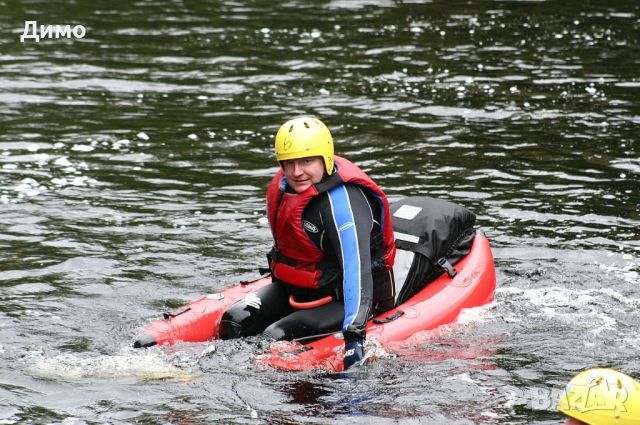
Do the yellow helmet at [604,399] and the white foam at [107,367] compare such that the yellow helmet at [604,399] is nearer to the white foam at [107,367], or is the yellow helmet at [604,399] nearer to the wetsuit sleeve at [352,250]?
the wetsuit sleeve at [352,250]

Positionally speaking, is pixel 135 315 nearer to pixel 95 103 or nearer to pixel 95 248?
pixel 95 248

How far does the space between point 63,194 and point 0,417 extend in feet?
15.4

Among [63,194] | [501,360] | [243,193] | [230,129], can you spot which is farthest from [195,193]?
[501,360]

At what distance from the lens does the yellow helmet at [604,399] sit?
443cm

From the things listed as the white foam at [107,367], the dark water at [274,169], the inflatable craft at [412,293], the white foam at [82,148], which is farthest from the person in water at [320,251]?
the white foam at [82,148]

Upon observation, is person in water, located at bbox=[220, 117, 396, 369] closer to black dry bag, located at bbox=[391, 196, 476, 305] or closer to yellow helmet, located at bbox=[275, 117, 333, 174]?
yellow helmet, located at bbox=[275, 117, 333, 174]

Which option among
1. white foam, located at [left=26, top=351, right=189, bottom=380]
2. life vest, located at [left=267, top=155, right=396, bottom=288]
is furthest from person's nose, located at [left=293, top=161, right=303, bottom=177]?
white foam, located at [left=26, top=351, right=189, bottom=380]

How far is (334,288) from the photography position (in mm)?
6766

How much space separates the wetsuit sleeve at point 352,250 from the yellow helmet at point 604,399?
2.04 m

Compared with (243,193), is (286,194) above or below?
above

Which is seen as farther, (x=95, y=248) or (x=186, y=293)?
(x=95, y=248)

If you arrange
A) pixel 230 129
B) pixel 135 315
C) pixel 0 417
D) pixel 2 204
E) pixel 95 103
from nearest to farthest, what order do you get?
pixel 0 417, pixel 135 315, pixel 2 204, pixel 230 129, pixel 95 103

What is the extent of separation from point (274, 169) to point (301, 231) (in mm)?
4632

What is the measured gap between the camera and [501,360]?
6852mm
